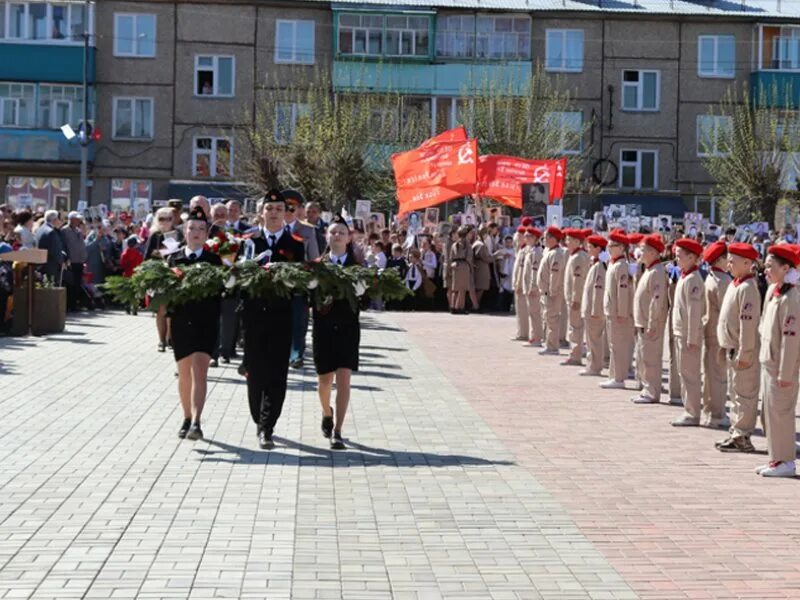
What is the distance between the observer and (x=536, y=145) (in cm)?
4941

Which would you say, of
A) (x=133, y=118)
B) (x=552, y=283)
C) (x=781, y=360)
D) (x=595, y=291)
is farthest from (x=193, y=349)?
(x=133, y=118)

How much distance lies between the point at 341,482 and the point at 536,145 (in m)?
39.5

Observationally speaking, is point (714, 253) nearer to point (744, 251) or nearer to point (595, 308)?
point (744, 251)

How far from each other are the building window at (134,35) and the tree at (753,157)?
767 inches

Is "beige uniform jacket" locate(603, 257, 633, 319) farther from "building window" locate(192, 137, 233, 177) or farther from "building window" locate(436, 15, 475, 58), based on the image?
"building window" locate(436, 15, 475, 58)

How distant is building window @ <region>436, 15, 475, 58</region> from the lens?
5706cm

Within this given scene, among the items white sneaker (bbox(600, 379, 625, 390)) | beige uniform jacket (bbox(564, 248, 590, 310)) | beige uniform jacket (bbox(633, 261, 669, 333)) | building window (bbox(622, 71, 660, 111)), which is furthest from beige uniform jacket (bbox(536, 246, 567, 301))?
building window (bbox(622, 71, 660, 111))

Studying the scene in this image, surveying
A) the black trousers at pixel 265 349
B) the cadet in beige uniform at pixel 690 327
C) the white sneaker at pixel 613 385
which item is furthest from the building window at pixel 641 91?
the black trousers at pixel 265 349

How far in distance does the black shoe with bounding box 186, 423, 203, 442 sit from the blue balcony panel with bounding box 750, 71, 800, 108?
46528 mm

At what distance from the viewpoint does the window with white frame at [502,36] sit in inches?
2240

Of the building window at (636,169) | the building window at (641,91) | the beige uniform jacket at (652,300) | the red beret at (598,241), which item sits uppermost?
the building window at (641,91)

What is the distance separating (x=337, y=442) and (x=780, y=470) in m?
3.35

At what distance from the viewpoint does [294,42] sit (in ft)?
184

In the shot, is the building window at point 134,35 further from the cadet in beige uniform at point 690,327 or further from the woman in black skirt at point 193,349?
the woman in black skirt at point 193,349
